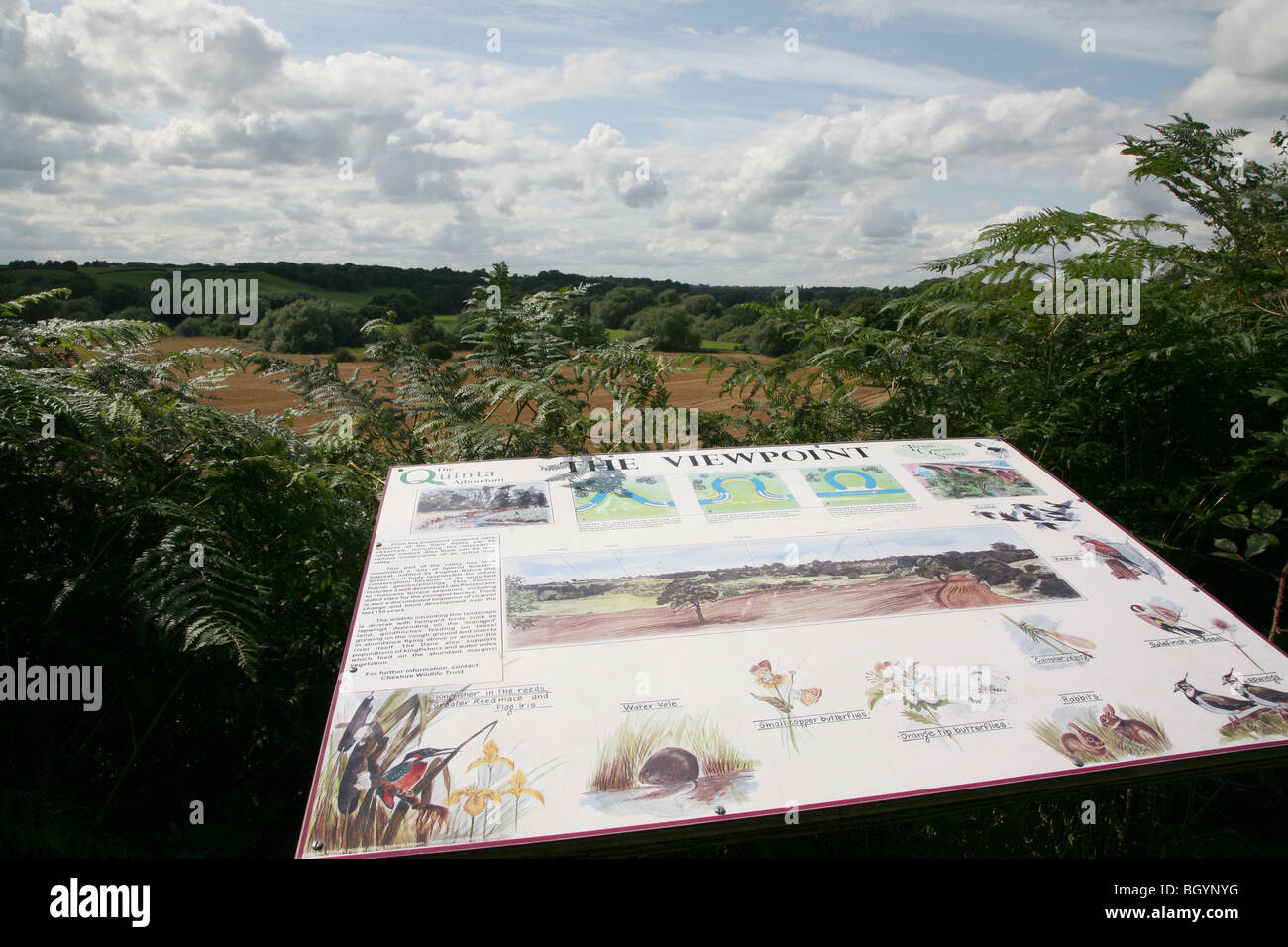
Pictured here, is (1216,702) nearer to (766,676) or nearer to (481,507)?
(766,676)

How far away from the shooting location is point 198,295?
3541 mm

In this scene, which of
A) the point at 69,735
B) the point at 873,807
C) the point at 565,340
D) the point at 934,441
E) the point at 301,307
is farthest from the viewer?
the point at 301,307

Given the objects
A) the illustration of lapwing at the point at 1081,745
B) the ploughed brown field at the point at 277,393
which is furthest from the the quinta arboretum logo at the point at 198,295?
the illustration of lapwing at the point at 1081,745

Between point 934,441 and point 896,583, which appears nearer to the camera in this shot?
point 896,583

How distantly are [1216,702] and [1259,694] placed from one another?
162 mm

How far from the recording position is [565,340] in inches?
155

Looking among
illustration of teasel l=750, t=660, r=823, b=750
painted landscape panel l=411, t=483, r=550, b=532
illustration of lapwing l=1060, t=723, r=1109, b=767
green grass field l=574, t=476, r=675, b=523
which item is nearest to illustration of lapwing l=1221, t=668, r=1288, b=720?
illustration of lapwing l=1060, t=723, r=1109, b=767

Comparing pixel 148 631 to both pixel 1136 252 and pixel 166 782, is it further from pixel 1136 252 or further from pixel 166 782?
pixel 1136 252

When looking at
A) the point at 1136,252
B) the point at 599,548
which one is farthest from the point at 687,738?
the point at 1136,252

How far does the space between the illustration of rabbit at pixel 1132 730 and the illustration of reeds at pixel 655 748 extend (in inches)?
37.9

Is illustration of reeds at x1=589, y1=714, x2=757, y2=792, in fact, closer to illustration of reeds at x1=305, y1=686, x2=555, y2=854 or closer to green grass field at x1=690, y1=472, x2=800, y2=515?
illustration of reeds at x1=305, y1=686, x2=555, y2=854

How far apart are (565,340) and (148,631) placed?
235cm

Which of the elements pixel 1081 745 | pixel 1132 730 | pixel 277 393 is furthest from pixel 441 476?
pixel 277 393

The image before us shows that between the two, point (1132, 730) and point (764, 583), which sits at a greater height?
point (764, 583)
